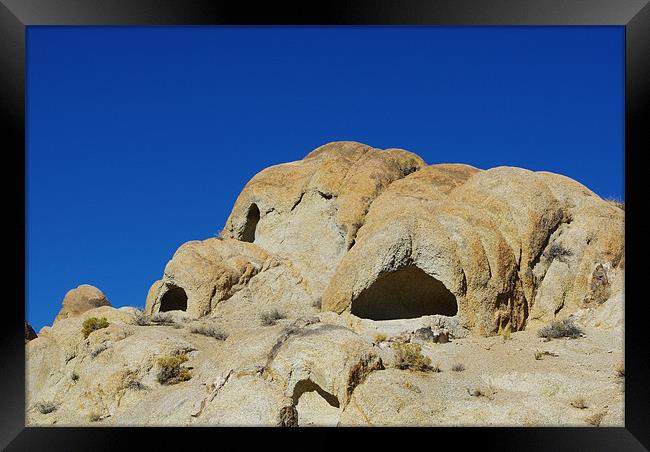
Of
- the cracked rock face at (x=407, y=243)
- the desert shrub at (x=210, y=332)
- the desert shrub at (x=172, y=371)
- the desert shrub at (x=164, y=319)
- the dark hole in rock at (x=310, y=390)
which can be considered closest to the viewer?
the dark hole in rock at (x=310, y=390)

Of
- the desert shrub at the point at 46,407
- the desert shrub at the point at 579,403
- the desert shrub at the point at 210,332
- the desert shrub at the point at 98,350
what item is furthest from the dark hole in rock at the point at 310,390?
the desert shrub at the point at 98,350

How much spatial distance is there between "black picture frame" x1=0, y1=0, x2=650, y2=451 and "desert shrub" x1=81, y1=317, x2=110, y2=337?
479 inches

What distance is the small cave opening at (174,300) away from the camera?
25766 mm

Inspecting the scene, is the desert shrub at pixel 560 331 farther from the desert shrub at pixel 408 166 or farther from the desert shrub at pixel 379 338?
the desert shrub at pixel 408 166

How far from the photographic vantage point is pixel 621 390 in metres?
13.1

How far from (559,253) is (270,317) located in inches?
356

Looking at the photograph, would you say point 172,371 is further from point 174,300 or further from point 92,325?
point 174,300

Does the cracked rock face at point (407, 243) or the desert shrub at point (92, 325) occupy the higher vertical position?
the cracked rock face at point (407, 243)

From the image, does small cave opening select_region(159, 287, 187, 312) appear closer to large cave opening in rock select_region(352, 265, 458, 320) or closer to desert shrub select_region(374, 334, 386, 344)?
large cave opening in rock select_region(352, 265, 458, 320)

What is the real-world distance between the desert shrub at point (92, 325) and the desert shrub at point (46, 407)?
2.70m

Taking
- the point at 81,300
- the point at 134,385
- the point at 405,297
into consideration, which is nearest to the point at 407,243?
the point at 405,297

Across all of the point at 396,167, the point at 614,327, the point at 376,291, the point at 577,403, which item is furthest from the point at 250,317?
the point at 577,403
